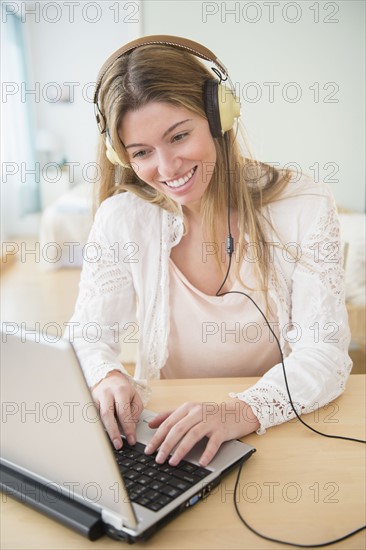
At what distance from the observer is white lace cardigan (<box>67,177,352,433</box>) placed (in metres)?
0.96

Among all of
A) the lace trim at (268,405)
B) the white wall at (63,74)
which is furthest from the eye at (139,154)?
the white wall at (63,74)

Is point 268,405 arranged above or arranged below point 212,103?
below

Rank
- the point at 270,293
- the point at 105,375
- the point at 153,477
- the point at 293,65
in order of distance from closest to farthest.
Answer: the point at 153,477
the point at 105,375
the point at 270,293
the point at 293,65

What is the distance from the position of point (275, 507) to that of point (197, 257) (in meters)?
0.70

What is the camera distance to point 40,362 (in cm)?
54

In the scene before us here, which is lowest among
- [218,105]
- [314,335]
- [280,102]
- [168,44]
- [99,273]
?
[314,335]

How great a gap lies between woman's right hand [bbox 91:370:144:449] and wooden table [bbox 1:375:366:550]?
0.52 ft

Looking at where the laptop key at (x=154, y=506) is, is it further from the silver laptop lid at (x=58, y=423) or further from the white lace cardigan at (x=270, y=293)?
the white lace cardigan at (x=270, y=293)

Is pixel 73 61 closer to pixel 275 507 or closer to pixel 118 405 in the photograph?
pixel 118 405

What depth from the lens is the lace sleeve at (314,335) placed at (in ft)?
2.95

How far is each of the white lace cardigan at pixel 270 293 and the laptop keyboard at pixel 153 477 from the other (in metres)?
0.21

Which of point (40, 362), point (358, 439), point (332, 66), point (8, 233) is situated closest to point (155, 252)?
point (358, 439)

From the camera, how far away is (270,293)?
118 centimetres

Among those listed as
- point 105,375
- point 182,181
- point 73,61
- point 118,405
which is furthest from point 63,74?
point 118,405
